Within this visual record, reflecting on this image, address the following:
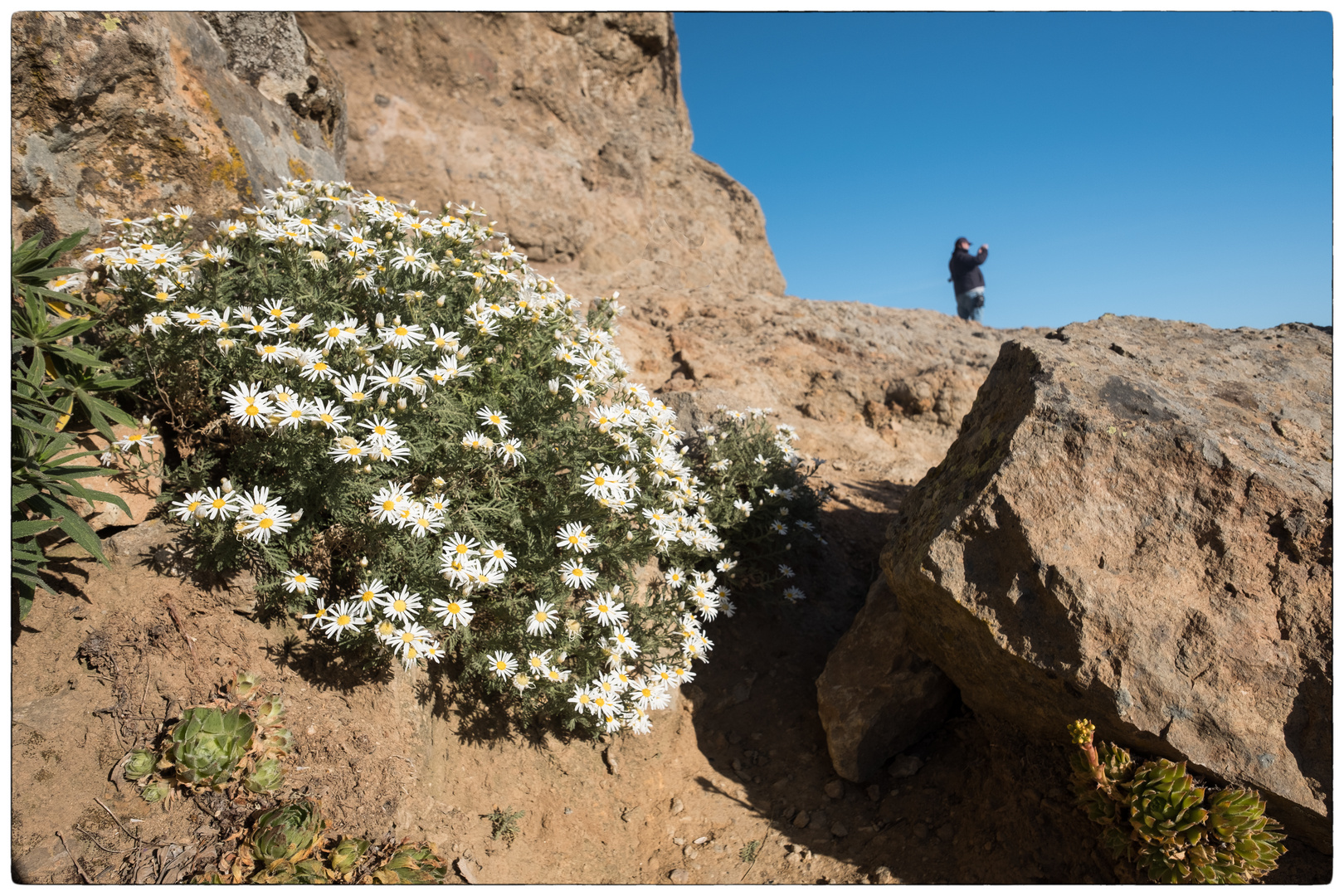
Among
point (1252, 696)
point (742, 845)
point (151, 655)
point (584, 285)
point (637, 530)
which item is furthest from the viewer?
point (584, 285)

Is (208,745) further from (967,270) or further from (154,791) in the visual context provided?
(967,270)

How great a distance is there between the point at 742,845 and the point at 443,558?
2.09 m

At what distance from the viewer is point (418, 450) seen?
3.20 m

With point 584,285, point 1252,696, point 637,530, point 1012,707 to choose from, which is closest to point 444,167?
point 584,285

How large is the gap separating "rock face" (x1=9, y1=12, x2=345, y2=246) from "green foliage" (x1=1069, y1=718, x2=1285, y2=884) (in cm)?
541

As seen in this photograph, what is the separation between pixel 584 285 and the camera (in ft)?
31.0

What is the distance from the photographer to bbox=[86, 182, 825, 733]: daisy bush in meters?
3.09

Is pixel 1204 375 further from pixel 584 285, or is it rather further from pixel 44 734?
pixel 584 285

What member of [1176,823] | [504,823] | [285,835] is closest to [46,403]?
[285,835]

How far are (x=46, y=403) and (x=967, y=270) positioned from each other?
11682 millimetres

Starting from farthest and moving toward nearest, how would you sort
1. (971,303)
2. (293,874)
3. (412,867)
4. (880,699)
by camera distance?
(971,303)
(880,699)
(412,867)
(293,874)

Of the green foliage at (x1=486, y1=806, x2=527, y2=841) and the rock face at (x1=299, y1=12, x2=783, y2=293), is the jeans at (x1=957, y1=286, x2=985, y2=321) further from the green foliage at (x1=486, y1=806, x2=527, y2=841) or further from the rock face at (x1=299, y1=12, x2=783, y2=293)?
the green foliage at (x1=486, y1=806, x2=527, y2=841)

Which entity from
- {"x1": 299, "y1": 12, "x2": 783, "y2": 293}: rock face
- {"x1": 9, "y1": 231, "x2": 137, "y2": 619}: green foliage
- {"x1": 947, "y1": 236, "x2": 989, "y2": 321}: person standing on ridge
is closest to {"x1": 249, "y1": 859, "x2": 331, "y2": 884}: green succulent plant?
{"x1": 9, "y1": 231, "x2": 137, "y2": 619}: green foliage

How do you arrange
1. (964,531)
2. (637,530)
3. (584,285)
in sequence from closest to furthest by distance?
(964,531) → (637,530) → (584,285)
